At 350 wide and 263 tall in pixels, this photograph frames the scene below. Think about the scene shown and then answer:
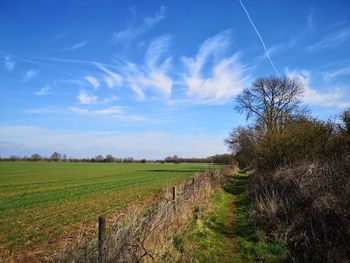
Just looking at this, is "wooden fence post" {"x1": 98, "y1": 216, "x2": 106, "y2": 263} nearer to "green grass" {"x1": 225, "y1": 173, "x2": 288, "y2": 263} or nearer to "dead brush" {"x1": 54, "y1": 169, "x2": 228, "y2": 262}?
"dead brush" {"x1": 54, "y1": 169, "x2": 228, "y2": 262}

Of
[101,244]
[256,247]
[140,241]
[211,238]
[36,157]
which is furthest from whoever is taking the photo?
[36,157]

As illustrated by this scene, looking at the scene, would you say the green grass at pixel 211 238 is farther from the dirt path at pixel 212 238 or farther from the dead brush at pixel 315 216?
the dead brush at pixel 315 216

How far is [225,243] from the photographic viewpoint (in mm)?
10719

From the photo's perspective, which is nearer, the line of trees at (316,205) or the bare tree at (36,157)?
the line of trees at (316,205)

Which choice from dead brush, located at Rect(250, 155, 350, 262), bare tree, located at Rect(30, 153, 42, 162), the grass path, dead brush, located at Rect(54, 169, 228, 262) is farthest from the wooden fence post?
bare tree, located at Rect(30, 153, 42, 162)

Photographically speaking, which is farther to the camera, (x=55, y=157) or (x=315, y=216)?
(x=55, y=157)

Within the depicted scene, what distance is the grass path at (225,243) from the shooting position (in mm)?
8836

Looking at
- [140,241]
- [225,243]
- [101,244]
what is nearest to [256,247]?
[225,243]

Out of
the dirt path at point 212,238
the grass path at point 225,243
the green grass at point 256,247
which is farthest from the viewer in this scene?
the dirt path at point 212,238

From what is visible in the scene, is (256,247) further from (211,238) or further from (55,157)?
(55,157)

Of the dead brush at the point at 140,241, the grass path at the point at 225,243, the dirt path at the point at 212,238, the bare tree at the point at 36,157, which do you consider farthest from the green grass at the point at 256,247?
the bare tree at the point at 36,157

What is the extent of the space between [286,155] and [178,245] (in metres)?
18.6

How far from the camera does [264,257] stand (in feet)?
28.6

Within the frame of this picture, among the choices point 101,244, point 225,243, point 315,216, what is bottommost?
point 225,243
